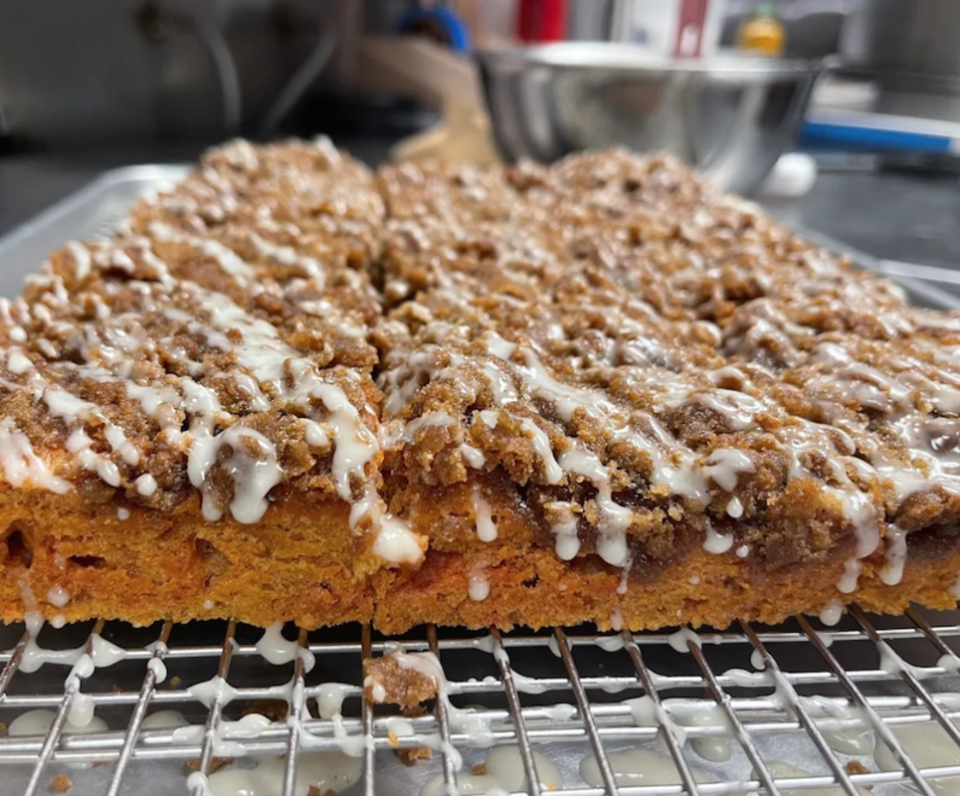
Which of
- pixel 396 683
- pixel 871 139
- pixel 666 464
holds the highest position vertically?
pixel 666 464

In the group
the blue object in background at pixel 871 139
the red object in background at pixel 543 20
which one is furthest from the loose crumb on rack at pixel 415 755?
the red object in background at pixel 543 20

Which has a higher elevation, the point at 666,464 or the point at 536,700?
the point at 666,464

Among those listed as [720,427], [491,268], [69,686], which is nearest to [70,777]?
[69,686]

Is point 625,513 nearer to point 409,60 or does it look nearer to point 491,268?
point 491,268

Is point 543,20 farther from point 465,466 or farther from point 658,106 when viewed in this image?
point 465,466

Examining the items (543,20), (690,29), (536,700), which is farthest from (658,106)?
(536,700)

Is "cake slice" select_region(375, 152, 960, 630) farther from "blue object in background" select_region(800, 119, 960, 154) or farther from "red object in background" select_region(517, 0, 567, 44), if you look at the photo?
"red object in background" select_region(517, 0, 567, 44)

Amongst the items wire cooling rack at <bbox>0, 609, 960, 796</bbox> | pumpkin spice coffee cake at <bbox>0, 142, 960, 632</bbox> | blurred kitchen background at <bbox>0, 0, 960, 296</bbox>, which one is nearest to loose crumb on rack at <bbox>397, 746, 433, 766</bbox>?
wire cooling rack at <bbox>0, 609, 960, 796</bbox>

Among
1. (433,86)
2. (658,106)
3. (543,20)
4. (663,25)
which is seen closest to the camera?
(658,106)
